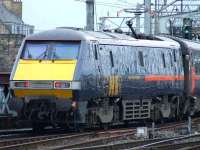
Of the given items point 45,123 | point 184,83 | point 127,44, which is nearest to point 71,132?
point 45,123

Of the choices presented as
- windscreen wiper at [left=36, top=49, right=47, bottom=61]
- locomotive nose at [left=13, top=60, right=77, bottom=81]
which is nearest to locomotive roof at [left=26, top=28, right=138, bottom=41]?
windscreen wiper at [left=36, top=49, right=47, bottom=61]

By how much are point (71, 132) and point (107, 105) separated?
1.41 metres

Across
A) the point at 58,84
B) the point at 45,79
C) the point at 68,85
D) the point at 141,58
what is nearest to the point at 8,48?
the point at 141,58

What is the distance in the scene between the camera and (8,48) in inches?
1863

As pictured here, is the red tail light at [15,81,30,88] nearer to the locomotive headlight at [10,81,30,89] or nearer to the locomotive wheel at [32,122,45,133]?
the locomotive headlight at [10,81,30,89]

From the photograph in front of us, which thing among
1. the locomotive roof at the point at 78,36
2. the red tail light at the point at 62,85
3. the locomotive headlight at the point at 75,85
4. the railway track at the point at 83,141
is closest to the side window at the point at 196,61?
the locomotive roof at the point at 78,36

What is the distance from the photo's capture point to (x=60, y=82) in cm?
1962

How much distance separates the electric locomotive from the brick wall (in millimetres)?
23532

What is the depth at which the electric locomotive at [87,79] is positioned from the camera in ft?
65.0

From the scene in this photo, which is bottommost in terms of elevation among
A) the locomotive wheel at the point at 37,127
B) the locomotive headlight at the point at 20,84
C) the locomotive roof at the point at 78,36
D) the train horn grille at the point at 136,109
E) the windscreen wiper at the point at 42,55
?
the locomotive wheel at the point at 37,127

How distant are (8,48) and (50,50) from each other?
89.1 ft

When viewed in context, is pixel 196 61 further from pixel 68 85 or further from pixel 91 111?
pixel 68 85

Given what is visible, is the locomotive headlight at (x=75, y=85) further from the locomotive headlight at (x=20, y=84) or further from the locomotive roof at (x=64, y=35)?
the locomotive roof at (x=64, y=35)

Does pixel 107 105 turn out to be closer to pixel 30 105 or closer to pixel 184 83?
pixel 30 105
